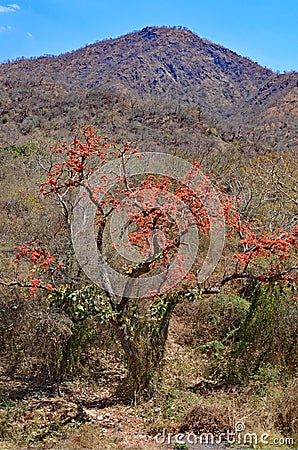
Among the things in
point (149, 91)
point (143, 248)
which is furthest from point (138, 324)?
point (149, 91)

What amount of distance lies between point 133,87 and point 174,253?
129 ft

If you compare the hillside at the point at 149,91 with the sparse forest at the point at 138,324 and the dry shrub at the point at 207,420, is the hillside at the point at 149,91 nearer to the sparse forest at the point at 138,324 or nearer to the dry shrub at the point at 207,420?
the sparse forest at the point at 138,324

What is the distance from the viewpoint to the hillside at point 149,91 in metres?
18.9

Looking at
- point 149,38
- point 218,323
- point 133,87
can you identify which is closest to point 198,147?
point 218,323

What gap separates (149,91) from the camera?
41.8m

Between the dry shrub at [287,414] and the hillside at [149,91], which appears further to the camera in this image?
the hillside at [149,91]

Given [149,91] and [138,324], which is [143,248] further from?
[149,91]

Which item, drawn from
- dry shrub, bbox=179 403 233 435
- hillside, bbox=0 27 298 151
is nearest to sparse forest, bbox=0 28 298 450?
dry shrub, bbox=179 403 233 435

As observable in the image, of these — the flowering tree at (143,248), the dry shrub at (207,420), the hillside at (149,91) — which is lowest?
the dry shrub at (207,420)

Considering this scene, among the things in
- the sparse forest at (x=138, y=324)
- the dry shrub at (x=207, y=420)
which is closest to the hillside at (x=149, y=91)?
the sparse forest at (x=138, y=324)

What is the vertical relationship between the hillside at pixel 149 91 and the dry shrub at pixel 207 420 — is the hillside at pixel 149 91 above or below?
above

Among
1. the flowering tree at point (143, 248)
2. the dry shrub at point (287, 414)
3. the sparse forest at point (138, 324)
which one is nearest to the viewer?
the dry shrub at point (287, 414)

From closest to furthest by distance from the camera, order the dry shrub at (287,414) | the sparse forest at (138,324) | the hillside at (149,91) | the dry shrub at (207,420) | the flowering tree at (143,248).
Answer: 1. the dry shrub at (287,414)
2. the dry shrub at (207,420)
3. the sparse forest at (138,324)
4. the flowering tree at (143,248)
5. the hillside at (149,91)

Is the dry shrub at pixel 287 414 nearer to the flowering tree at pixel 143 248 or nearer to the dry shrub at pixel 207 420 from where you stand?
the dry shrub at pixel 207 420
